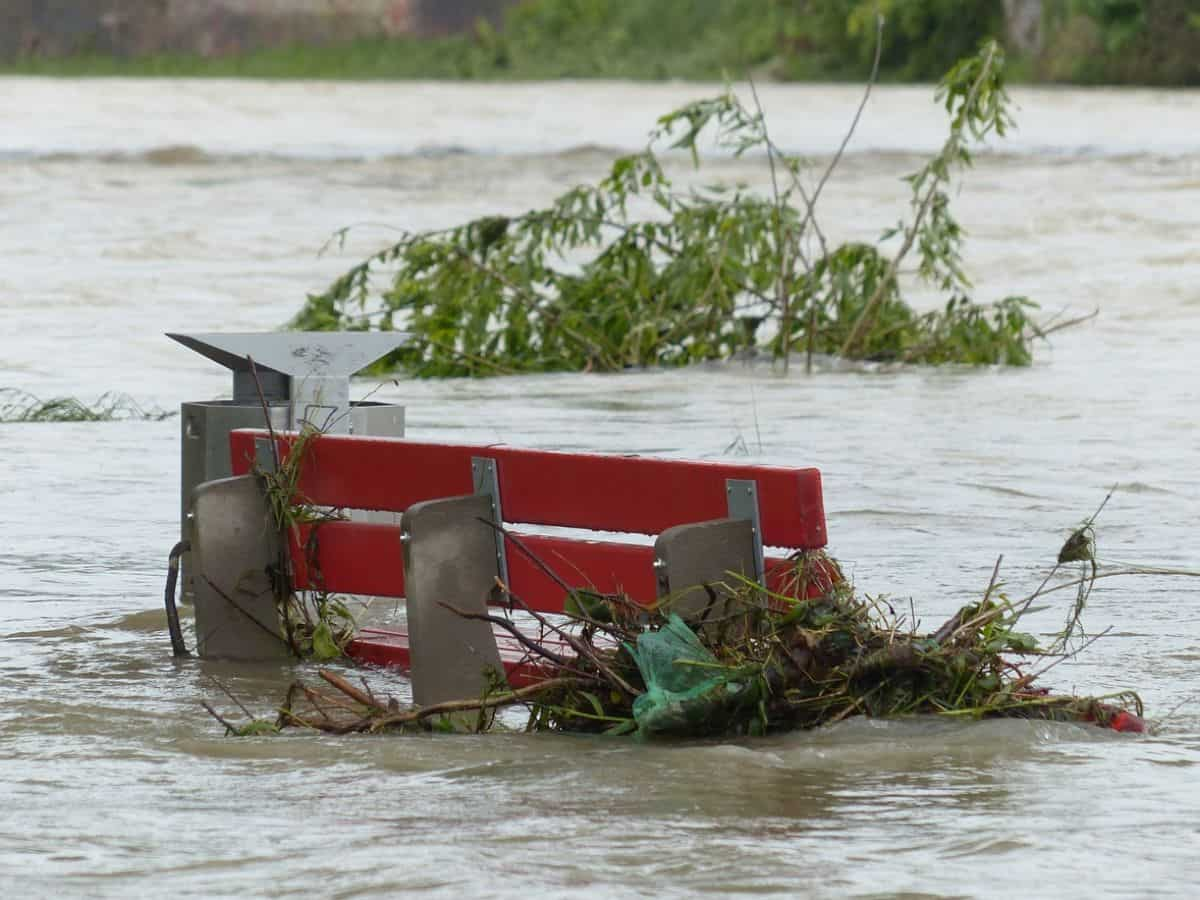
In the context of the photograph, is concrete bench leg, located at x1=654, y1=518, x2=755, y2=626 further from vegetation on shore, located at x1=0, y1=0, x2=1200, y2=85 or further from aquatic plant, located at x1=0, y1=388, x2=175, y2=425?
vegetation on shore, located at x1=0, y1=0, x2=1200, y2=85

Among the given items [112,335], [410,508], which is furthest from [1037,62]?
[410,508]

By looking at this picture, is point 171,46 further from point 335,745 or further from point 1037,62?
point 335,745

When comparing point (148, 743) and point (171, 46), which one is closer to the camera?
point (148, 743)

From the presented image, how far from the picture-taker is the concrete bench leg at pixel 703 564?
502cm

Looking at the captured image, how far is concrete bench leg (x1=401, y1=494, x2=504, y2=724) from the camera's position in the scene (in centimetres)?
542

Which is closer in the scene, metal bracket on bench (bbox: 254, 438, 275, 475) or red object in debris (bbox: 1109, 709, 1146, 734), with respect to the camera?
red object in debris (bbox: 1109, 709, 1146, 734)

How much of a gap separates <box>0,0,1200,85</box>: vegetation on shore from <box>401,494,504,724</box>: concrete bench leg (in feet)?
219

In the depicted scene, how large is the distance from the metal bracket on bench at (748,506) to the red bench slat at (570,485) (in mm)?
18

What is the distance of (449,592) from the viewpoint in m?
5.50

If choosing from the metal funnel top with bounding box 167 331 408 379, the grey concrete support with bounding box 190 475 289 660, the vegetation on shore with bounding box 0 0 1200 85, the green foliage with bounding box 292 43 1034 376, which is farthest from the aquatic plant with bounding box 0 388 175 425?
the vegetation on shore with bounding box 0 0 1200 85

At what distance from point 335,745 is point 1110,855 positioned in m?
1.83

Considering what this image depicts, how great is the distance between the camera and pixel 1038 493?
9531mm

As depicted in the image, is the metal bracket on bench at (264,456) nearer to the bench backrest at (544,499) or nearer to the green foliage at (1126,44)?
the bench backrest at (544,499)

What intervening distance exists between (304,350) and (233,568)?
702 mm
